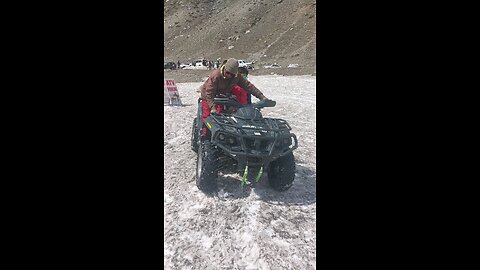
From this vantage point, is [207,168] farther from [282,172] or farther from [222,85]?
[222,85]

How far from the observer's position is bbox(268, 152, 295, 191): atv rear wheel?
15.4ft

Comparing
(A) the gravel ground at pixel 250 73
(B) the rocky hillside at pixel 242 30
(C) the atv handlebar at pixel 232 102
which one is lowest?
(C) the atv handlebar at pixel 232 102

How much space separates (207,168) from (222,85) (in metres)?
1.75

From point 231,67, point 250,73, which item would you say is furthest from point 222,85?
point 250,73

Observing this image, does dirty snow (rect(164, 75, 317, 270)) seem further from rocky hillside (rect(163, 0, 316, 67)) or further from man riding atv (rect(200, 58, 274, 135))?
rocky hillside (rect(163, 0, 316, 67))

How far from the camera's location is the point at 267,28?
235ft

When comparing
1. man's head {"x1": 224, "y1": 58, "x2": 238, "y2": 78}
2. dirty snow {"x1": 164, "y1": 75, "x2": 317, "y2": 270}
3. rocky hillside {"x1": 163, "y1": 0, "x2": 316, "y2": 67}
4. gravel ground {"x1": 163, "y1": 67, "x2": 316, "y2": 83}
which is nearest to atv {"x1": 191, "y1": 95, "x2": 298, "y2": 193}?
dirty snow {"x1": 164, "y1": 75, "x2": 317, "y2": 270}

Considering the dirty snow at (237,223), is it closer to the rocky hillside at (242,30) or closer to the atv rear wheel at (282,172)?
the atv rear wheel at (282,172)

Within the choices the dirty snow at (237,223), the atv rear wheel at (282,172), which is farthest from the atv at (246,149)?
the dirty snow at (237,223)

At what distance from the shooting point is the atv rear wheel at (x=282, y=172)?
4.68m

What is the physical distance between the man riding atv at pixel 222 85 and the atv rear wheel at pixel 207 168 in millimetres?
700
